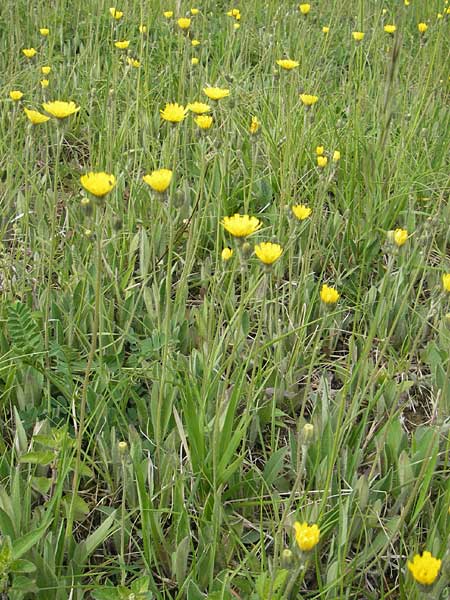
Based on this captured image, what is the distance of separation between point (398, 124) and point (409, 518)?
81.8 inches

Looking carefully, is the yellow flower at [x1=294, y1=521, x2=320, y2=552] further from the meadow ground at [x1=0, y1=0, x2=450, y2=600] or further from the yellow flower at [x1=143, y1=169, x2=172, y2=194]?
the yellow flower at [x1=143, y1=169, x2=172, y2=194]

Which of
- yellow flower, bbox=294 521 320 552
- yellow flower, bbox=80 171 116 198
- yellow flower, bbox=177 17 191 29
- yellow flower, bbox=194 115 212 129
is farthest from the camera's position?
yellow flower, bbox=177 17 191 29

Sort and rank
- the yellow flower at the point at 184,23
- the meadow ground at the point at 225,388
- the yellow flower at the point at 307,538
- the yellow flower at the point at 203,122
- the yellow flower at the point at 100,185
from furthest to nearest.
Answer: the yellow flower at the point at 184,23 → the yellow flower at the point at 203,122 → the meadow ground at the point at 225,388 → the yellow flower at the point at 100,185 → the yellow flower at the point at 307,538

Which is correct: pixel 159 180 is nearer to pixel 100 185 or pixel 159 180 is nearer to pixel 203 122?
pixel 100 185

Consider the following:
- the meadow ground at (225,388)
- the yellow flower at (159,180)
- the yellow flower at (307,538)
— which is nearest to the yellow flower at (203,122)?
the meadow ground at (225,388)

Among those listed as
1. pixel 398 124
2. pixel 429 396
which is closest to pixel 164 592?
pixel 429 396

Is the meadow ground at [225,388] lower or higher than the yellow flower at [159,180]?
lower

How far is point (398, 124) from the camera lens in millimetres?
3119

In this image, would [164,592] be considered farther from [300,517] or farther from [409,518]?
[409,518]

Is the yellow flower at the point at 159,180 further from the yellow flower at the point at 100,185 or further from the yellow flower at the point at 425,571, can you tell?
the yellow flower at the point at 425,571

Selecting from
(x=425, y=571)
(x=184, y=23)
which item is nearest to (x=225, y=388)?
(x=425, y=571)

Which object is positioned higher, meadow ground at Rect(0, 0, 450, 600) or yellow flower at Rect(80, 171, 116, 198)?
yellow flower at Rect(80, 171, 116, 198)

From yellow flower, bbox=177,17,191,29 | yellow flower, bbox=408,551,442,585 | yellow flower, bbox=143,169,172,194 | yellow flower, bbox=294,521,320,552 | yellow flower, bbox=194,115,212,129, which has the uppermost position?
yellow flower, bbox=177,17,191,29

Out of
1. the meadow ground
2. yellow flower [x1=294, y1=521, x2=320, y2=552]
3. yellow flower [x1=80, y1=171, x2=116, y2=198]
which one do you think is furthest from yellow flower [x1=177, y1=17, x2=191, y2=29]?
yellow flower [x1=294, y1=521, x2=320, y2=552]
